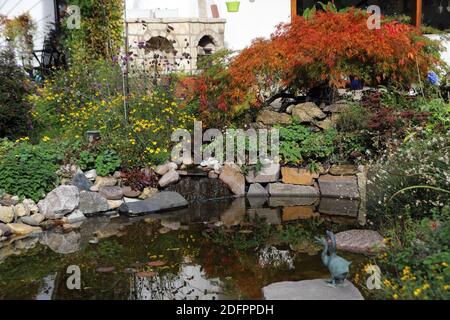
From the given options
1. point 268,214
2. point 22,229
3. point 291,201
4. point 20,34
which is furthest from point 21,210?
point 20,34

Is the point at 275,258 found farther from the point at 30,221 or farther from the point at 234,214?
the point at 30,221

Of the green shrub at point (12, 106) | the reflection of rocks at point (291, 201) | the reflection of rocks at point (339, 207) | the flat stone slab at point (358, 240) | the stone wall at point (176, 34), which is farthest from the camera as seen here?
the stone wall at point (176, 34)

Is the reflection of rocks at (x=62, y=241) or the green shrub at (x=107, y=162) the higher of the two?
the green shrub at (x=107, y=162)

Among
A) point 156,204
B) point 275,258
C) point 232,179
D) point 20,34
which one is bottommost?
point 275,258

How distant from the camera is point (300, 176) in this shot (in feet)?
30.9

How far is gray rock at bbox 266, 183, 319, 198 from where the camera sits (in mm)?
9359

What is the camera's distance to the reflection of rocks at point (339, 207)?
8.41m

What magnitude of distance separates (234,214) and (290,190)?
1.32 m

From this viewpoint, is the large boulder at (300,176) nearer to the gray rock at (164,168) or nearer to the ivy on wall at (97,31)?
the gray rock at (164,168)

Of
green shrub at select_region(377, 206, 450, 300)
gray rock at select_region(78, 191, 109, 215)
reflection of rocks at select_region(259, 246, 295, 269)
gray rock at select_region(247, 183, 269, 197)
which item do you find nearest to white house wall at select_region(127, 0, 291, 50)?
gray rock at select_region(247, 183, 269, 197)

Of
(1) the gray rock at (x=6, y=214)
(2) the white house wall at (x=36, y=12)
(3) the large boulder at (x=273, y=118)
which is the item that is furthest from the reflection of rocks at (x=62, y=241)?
(2) the white house wall at (x=36, y=12)

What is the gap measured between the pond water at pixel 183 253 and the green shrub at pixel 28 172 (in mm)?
754

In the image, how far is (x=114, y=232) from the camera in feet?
25.3

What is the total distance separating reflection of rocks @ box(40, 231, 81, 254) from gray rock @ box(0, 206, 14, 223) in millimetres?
533
